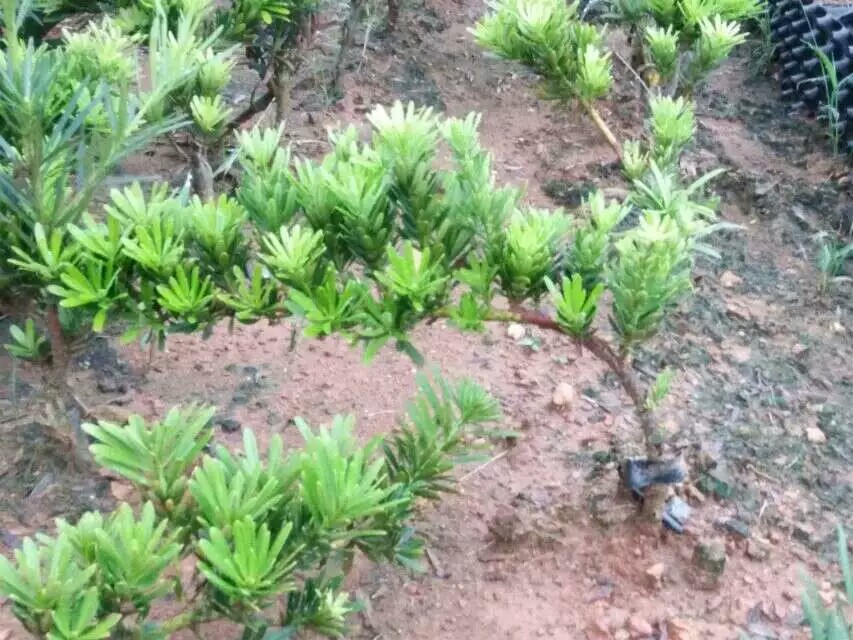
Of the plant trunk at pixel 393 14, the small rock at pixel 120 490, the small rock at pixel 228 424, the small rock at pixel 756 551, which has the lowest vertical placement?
the small rock at pixel 120 490

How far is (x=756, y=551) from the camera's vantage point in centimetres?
207

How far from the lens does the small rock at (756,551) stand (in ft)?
6.77

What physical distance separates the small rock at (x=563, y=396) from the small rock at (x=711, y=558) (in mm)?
553

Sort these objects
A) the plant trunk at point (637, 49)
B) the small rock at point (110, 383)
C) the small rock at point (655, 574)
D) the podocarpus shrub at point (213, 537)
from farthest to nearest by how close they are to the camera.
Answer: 1. the plant trunk at point (637, 49)
2. the small rock at point (110, 383)
3. the small rock at point (655, 574)
4. the podocarpus shrub at point (213, 537)

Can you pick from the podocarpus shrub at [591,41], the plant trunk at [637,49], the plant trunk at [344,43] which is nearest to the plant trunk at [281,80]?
the plant trunk at [344,43]

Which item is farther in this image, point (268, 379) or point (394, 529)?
point (268, 379)

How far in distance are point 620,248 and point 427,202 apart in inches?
12.6

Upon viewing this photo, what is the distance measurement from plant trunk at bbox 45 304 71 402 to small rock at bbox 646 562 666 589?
123 cm

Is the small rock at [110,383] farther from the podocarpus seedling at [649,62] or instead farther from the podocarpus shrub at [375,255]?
the podocarpus seedling at [649,62]

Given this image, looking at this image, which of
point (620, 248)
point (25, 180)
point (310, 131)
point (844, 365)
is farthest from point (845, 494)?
point (310, 131)

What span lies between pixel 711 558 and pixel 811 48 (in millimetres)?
2393

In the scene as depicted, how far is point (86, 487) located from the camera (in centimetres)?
209

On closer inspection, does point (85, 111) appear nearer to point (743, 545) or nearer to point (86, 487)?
point (86, 487)

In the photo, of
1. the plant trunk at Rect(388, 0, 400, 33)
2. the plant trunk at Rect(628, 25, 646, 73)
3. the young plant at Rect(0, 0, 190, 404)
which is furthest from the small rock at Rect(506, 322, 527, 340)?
the plant trunk at Rect(388, 0, 400, 33)
